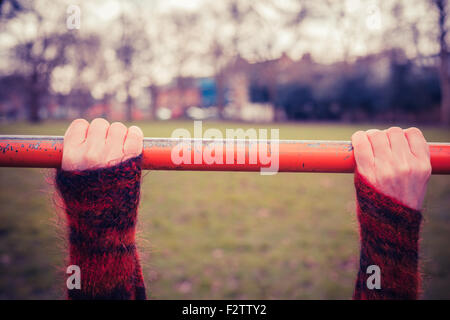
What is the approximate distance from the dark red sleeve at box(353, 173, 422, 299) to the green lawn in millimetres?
155

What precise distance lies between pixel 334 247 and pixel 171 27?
37406mm

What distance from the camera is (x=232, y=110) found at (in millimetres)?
46844

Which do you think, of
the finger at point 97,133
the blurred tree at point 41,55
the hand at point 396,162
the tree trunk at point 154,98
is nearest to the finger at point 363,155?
the hand at point 396,162

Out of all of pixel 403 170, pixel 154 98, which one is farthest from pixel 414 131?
pixel 154 98

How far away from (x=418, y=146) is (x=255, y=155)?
1.82ft

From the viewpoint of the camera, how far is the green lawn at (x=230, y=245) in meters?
3.28

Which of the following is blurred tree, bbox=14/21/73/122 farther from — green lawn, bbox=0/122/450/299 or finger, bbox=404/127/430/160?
finger, bbox=404/127/430/160

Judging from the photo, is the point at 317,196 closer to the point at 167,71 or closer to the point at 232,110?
the point at 167,71

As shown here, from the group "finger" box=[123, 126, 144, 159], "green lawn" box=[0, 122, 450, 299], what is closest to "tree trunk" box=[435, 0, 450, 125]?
"green lawn" box=[0, 122, 450, 299]

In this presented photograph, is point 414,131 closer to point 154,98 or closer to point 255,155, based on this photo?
point 255,155

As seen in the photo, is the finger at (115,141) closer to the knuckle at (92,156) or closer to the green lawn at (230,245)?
the knuckle at (92,156)

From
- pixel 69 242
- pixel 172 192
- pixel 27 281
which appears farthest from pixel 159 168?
pixel 172 192

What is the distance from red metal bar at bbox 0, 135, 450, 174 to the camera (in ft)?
3.44

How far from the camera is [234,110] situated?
46.2 m
